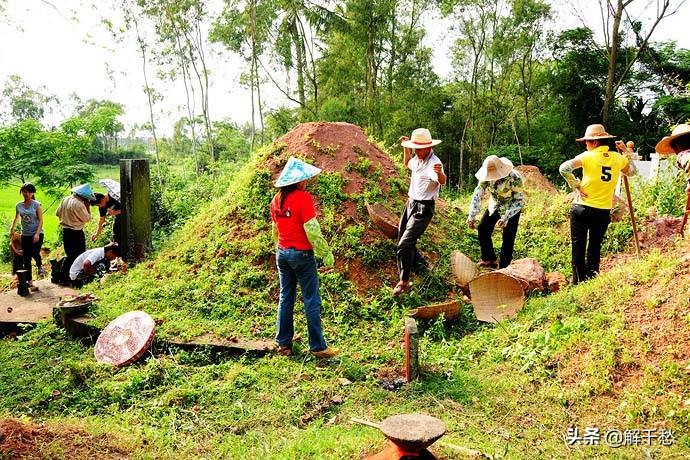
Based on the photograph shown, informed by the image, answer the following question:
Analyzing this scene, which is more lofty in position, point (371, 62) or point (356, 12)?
point (356, 12)

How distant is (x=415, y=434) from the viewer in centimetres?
266

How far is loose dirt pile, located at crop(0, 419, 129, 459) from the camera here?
2.85 m

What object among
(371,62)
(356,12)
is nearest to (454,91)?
(371,62)

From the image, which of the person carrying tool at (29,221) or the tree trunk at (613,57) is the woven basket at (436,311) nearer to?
the person carrying tool at (29,221)

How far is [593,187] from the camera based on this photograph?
5.12 meters

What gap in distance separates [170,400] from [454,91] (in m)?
19.3

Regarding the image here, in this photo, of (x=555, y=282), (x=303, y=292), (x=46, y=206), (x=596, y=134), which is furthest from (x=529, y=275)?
(x=46, y=206)

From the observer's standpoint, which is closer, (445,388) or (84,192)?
(445,388)

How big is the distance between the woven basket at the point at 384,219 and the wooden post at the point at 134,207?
342 centimetres

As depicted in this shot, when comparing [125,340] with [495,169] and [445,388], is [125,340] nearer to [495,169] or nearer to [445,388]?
[445,388]

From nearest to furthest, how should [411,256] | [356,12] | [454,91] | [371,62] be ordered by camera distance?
[411,256], [356,12], [371,62], [454,91]

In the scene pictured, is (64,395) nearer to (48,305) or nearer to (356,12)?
(48,305)

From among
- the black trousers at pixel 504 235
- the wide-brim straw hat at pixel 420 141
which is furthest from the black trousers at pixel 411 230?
the black trousers at pixel 504 235

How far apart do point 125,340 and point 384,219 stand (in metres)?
3.23
